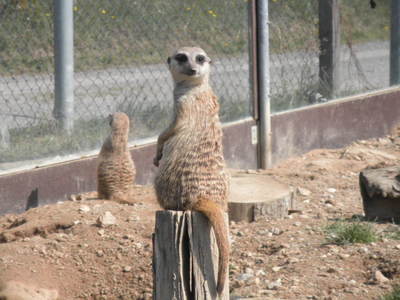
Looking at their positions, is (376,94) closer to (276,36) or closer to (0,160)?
(276,36)

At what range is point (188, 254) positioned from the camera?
3.52m

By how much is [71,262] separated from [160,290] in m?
1.36

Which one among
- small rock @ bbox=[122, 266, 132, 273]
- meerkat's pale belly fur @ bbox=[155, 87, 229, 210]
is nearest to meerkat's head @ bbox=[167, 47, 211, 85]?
meerkat's pale belly fur @ bbox=[155, 87, 229, 210]

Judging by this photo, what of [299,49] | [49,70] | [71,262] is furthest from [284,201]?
[299,49]

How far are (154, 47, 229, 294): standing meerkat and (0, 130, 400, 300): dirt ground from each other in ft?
2.22

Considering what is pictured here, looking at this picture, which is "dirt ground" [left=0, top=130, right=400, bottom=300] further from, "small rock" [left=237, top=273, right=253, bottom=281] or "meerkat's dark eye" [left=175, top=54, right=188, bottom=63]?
"meerkat's dark eye" [left=175, top=54, right=188, bottom=63]

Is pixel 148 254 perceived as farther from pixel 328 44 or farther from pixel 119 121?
pixel 328 44

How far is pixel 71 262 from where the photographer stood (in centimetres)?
477

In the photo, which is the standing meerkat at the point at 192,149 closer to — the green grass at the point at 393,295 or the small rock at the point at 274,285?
the small rock at the point at 274,285

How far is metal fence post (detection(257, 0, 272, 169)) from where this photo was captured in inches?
269

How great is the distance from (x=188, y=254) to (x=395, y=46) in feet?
20.4

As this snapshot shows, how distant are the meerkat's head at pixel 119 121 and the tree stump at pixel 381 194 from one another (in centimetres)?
182

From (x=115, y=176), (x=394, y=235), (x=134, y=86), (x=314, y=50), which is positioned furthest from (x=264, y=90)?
(x=394, y=235)

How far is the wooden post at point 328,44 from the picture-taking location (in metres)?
7.82
